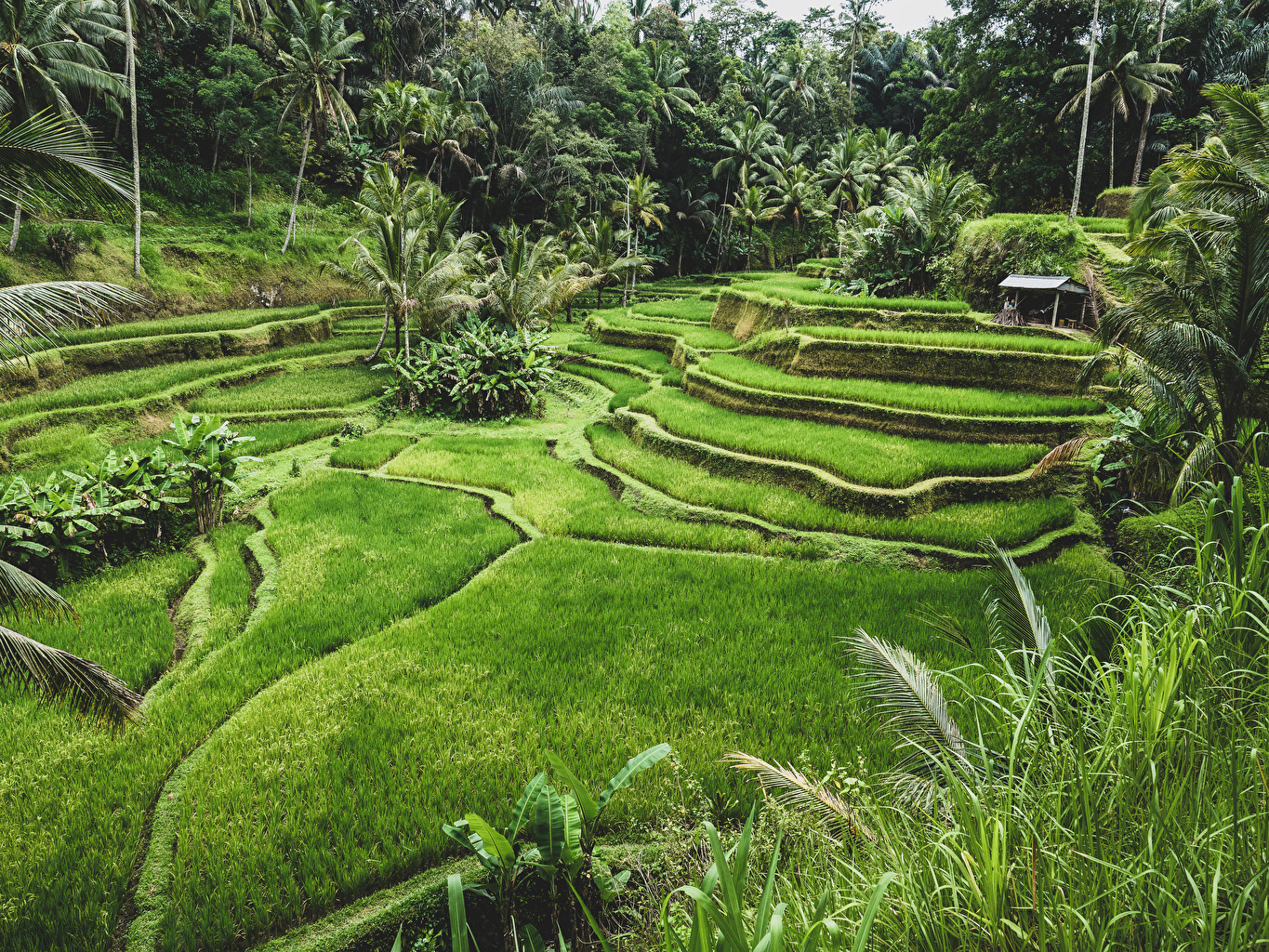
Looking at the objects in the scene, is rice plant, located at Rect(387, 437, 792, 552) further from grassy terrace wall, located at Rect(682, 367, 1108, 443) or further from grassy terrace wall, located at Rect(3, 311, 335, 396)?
grassy terrace wall, located at Rect(3, 311, 335, 396)

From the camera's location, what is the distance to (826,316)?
1335cm

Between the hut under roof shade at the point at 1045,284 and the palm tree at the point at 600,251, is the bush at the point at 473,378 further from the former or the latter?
the palm tree at the point at 600,251

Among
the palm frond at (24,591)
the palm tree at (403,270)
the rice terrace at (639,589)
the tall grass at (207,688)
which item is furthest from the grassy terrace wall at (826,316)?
the palm frond at (24,591)

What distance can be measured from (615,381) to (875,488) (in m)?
8.67

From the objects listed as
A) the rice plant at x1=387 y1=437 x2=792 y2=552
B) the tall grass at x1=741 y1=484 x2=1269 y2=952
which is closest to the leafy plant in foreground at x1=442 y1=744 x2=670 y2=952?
the tall grass at x1=741 y1=484 x2=1269 y2=952

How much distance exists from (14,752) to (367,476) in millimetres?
5896

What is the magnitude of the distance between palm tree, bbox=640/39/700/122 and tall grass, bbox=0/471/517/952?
3269 cm

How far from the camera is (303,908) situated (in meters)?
2.83

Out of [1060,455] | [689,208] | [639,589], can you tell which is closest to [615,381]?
[1060,455]

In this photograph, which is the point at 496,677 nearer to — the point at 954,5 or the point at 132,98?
the point at 132,98

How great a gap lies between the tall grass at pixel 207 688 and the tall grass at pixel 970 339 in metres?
7.42

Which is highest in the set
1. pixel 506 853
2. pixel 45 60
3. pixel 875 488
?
pixel 45 60

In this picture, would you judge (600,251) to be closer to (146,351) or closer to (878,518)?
(146,351)

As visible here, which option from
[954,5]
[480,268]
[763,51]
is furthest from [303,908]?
[763,51]
